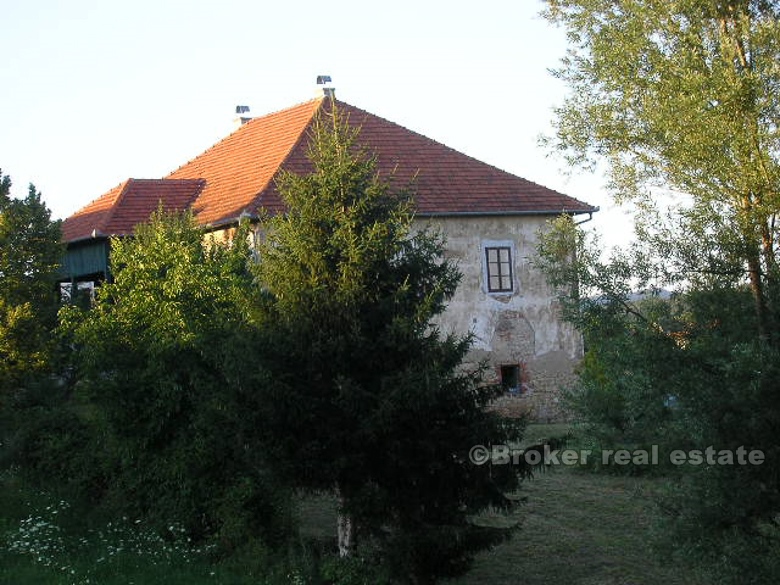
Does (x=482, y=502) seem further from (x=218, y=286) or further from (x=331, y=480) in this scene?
(x=218, y=286)

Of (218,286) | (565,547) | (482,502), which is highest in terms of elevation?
(218,286)

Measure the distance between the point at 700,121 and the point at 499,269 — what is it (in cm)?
1443

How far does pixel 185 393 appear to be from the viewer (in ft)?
45.1

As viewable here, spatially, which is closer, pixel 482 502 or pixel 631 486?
pixel 482 502

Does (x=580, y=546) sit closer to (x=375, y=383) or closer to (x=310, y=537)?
(x=310, y=537)

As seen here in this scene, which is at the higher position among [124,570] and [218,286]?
[218,286]

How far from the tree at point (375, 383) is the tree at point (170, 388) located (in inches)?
66.2

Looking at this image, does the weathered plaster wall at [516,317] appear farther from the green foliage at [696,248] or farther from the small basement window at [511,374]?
the green foliage at [696,248]

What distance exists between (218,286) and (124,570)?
4117 mm

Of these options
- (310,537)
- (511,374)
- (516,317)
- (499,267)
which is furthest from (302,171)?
(310,537)

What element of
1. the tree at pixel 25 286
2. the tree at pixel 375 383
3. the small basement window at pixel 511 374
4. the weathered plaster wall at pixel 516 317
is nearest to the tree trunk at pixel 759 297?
the tree at pixel 375 383

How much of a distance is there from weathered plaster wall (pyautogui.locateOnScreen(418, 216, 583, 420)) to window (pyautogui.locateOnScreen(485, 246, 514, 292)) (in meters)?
0.13

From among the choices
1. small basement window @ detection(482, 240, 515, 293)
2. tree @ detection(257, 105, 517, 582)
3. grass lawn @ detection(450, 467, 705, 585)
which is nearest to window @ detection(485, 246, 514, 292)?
small basement window @ detection(482, 240, 515, 293)

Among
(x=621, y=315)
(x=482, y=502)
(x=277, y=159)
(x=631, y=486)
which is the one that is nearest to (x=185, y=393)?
(x=482, y=502)
